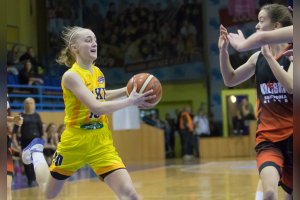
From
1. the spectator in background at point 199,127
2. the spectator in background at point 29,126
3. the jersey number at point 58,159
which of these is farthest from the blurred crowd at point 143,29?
the jersey number at point 58,159

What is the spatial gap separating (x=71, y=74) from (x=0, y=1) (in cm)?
314

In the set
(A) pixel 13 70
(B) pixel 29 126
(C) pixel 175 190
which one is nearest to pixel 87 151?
(C) pixel 175 190

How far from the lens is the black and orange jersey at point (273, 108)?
360 centimetres

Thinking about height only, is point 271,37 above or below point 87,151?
above

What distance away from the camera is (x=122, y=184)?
4.02 metres

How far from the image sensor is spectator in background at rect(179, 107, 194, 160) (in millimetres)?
21125

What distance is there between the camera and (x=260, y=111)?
12.4 feet

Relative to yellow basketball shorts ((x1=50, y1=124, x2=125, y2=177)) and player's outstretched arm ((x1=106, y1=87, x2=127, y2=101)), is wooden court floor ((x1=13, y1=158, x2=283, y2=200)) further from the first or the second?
yellow basketball shorts ((x1=50, y1=124, x2=125, y2=177))

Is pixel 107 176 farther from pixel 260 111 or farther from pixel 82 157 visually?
Answer: pixel 260 111

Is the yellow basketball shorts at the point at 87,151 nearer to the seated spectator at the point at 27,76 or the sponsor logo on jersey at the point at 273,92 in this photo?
the sponsor logo on jersey at the point at 273,92

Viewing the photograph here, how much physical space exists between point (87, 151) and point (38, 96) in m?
11.8

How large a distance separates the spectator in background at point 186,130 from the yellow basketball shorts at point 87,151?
1680 cm

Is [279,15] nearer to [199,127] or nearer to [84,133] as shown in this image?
[84,133]

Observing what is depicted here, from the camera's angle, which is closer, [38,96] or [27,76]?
[38,96]
